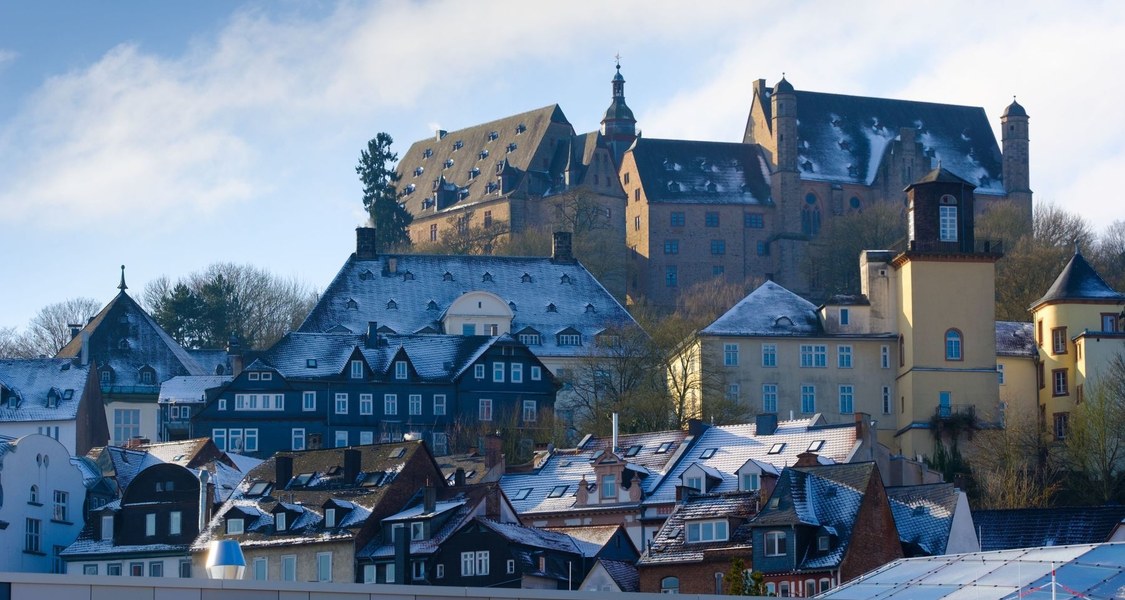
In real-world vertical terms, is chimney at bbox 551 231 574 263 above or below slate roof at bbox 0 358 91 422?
above

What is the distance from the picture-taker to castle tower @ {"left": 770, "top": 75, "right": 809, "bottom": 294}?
138 metres

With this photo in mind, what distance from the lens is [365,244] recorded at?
11294 centimetres

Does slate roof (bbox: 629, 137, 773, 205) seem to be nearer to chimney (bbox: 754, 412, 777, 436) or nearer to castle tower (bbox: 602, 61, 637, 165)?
castle tower (bbox: 602, 61, 637, 165)

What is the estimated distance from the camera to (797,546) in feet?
205

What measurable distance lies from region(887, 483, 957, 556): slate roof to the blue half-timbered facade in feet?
94.1

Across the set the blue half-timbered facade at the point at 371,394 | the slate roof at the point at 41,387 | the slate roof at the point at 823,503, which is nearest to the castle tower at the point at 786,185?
the blue half-timbered facade at the point at 371,394

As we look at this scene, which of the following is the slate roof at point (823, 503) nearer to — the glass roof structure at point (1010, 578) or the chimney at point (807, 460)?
the chimney at point (807, 460)

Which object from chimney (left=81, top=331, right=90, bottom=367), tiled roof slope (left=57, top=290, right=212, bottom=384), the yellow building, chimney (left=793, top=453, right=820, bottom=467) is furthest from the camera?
tiled roof slope (left=57, top=290, right=212, bottom=384)

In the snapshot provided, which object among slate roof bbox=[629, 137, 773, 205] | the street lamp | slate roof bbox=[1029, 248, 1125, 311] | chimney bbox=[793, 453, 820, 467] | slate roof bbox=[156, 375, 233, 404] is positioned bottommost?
the street lamp

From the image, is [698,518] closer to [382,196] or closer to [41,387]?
[41,387]

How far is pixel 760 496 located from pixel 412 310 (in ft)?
147

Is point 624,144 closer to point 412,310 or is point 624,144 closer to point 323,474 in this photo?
point 412,310

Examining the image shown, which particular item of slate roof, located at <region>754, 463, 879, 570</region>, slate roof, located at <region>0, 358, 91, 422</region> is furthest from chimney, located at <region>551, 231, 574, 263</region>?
→ slate roof, located at <region>754, 463, 879, 570</region>

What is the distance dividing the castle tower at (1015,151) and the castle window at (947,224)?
161 ft
